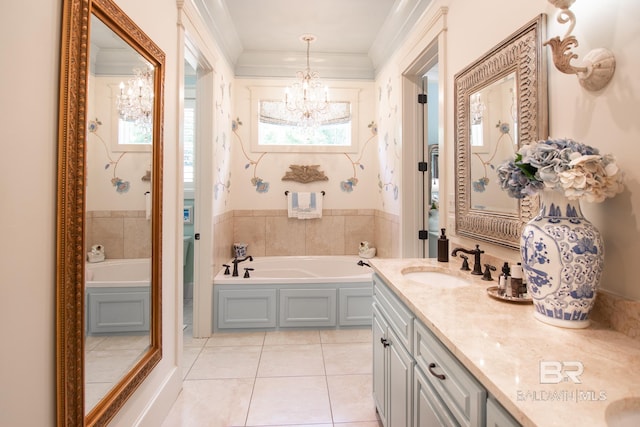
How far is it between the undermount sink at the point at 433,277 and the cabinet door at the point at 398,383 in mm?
321

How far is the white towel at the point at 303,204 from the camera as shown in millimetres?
3902

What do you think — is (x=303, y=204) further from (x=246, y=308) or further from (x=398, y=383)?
(x=398, y=383)

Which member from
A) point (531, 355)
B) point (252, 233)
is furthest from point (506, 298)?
point (252, 233)

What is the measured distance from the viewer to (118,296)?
144cm

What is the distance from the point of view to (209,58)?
277 cm

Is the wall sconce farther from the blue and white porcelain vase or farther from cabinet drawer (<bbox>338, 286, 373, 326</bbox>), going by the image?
cabinet drawer (<bbox>338, 286, 373, 326</bbox>)

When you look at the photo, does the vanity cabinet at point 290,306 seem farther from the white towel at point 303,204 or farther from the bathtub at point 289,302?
the white towel at point 303,204

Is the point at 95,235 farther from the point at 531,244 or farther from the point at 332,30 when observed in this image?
the point at 332,30

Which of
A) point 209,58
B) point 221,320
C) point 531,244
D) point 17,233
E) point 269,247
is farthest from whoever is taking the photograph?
point 269,247

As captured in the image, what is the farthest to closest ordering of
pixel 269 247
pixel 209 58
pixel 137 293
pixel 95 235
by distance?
1. pixel 269 247
2. pixel 209 58
3. pixel 137 293
4. pixel 95 235

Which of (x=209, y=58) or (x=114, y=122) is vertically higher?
(x=209, y=58)

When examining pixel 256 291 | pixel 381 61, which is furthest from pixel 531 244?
pixel 381 61

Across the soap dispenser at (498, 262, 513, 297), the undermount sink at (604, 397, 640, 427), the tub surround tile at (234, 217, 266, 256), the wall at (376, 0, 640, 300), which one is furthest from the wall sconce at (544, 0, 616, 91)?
the tub surround tile at (234, 217, 266, 256)

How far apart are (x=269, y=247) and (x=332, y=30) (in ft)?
7.91
